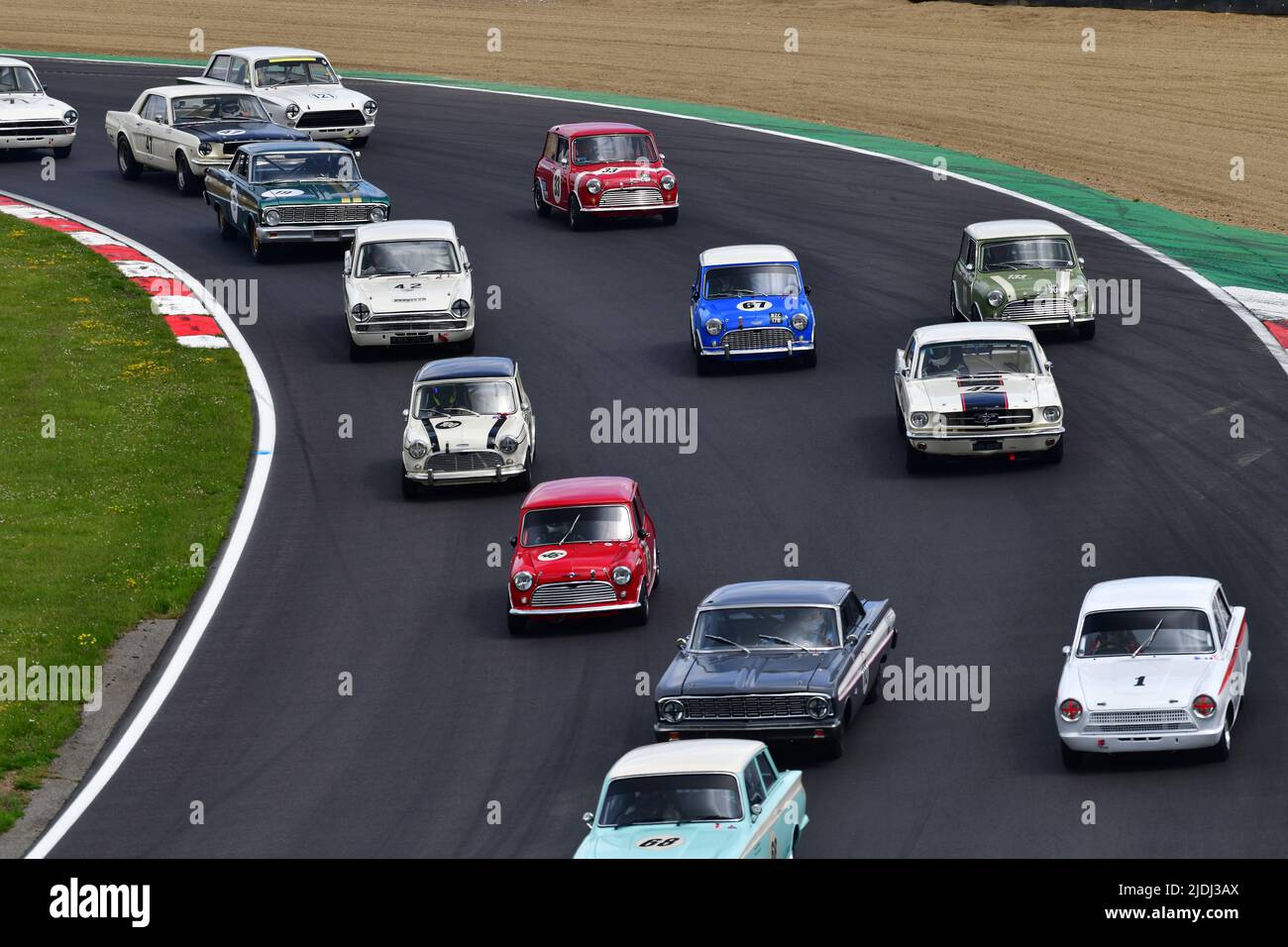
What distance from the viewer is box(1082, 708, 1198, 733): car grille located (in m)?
18.0

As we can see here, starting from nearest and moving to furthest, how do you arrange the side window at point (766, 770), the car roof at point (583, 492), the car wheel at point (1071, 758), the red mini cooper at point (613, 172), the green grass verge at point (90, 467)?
1. the side window at point (766, 770)
2. the car wheel at point (1071, 758)
3. the green grass verge at point (90, 467)
4. the car roof at point (583, 492)
5. the red mini cooper at point (613, 172)

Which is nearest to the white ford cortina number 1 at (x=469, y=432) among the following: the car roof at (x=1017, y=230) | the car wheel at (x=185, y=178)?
the car roof at (x=1017, y=230)

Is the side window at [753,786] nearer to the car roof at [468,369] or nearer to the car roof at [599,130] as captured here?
the car roof at [468,369]

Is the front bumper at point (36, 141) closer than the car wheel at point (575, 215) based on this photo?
No

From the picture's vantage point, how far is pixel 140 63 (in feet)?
187

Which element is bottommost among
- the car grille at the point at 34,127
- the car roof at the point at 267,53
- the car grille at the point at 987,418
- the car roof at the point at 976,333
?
the car grille at the point at 987,418

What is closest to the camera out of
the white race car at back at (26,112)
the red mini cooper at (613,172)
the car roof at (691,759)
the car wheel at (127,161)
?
the car roof at (691,759)

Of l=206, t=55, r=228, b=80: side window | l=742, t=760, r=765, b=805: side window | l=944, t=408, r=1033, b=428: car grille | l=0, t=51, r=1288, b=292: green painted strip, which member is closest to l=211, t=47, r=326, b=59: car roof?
l=206, t=55, r=228, b=80: side window

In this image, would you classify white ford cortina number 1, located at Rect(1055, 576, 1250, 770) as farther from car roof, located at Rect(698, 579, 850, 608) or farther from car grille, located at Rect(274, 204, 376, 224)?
car grille, located at Rect(274, 204, 376, 224)

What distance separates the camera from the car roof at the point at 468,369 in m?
28.0

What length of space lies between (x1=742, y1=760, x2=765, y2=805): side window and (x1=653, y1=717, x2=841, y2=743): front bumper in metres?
2.25

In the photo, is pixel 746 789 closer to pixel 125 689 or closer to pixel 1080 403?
pixel 125 689

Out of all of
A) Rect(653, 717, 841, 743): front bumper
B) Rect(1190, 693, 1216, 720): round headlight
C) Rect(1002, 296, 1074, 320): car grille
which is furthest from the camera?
Rect(1002, 296, 1074, 320): car grille

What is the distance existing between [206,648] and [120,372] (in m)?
11.8
